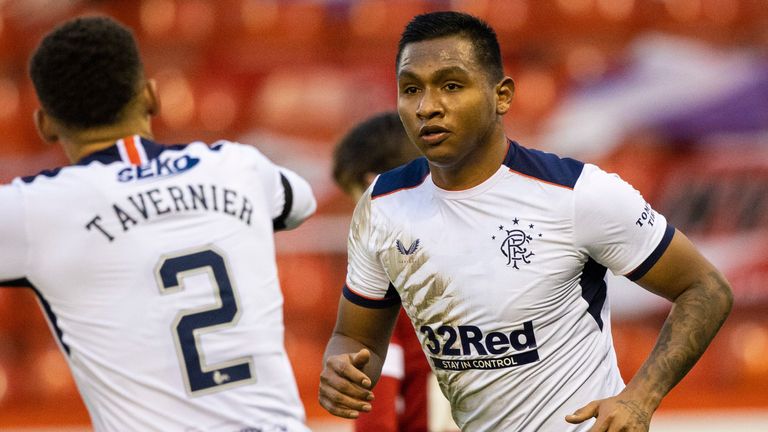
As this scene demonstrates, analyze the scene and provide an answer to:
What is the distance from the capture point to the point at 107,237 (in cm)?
322

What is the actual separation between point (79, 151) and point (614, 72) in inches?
237

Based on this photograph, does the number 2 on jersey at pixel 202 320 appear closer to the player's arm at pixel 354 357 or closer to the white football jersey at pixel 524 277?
the player's arm at pixel 354 357

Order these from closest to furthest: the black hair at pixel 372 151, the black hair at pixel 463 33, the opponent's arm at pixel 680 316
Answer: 1. the opponent's arm at pixel 680 316
2. the black hair at pixel 463 33
3. the black hair at pixel 372 151

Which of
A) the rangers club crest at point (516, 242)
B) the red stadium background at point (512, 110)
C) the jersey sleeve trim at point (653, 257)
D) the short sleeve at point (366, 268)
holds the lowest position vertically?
the red stadium background at point (512, 110)

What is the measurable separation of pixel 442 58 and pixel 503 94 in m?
0.21

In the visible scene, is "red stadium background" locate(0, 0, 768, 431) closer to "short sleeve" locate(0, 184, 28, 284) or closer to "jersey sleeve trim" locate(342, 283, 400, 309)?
"jersey sleeve trim" locate(342, 283, 400, 309)

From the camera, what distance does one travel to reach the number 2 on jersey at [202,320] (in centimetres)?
322

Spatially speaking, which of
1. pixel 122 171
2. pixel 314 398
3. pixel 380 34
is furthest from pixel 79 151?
pixel 380 34

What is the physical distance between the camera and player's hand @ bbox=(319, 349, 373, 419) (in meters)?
2.99

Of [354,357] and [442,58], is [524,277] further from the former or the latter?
[442,58]

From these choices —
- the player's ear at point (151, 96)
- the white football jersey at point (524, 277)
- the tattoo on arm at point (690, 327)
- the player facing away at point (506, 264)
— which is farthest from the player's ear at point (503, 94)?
the player's ear at point (151, 96)

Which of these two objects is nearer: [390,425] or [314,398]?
[390,425]

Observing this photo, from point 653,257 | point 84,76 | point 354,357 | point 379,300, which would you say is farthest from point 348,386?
point 84,76

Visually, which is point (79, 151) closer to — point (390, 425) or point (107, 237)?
point (107, 237)
